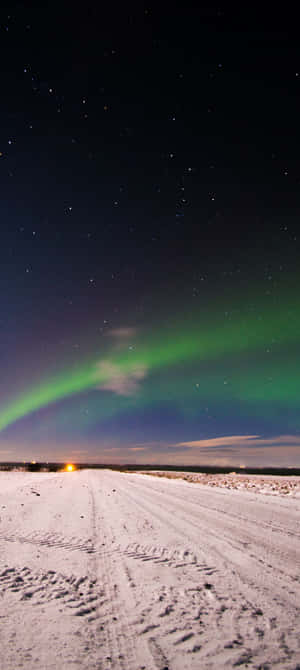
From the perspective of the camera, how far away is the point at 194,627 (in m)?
3.67

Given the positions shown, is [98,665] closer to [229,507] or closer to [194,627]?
[194,627]

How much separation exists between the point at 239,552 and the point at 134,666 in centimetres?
422

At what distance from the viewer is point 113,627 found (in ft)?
12.0

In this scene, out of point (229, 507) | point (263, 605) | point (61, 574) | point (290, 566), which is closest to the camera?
point (263, 605)

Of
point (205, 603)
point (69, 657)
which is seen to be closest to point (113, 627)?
point (69, 657)

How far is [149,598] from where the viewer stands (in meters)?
4.38

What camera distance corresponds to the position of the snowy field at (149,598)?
317cm

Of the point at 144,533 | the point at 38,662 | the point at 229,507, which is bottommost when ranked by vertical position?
the point at 229,507

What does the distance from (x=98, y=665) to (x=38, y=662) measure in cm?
56

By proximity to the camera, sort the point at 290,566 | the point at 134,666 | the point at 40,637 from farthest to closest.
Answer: the point at 290,566 → the point at 40,637 → the point at 134,666

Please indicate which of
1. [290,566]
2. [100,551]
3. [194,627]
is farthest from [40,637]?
[290,566]

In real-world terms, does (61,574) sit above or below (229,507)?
above

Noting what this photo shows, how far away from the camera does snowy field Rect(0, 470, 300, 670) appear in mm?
3166

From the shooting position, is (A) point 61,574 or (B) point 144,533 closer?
(A) point 61,574
